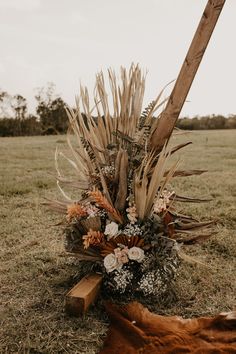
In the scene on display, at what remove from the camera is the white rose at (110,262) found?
2.49 meters

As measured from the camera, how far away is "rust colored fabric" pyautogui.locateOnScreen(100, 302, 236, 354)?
6.81ft

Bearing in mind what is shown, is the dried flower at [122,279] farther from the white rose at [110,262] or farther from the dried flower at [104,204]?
the dried flower at [104,204]

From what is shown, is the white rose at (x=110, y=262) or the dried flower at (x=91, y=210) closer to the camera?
the white rose at (x=110, y=262)

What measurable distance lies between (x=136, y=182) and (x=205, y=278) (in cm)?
105

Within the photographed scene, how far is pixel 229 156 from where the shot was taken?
11.8m

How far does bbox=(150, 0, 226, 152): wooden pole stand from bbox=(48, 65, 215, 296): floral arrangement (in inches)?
6.0

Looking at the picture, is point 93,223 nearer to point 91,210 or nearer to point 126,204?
point 91,210

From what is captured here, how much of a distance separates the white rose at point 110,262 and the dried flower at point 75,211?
317mm

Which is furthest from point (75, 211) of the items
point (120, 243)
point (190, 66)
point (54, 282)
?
point (190, 66)

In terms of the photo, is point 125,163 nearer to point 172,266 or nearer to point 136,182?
point 136,182

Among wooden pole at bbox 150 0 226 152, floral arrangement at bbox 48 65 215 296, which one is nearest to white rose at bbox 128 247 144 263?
floral arrangement at bbox 48 65 215 296

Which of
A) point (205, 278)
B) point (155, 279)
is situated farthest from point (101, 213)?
point (205, 278)

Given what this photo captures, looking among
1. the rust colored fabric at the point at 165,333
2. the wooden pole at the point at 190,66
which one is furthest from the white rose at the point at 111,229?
the wooden pole at the point at 190,66

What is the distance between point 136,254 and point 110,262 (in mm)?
160
